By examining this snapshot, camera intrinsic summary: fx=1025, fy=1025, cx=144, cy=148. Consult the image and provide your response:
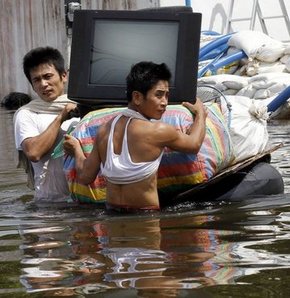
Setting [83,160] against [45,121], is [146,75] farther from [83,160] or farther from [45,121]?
[45,121]

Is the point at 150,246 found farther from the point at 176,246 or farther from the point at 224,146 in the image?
the point at 224,146

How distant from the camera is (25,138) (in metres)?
6.64

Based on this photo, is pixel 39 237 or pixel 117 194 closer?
pixel 39 237

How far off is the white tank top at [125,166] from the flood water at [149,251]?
0.79 ft

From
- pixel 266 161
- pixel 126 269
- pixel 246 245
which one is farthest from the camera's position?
pixel 266 161

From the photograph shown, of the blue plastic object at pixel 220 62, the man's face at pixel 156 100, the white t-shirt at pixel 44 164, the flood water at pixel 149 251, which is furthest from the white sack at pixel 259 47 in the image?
the man's face at pixel 156 100

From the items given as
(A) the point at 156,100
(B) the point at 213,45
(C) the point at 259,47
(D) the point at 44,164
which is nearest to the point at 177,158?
(A) the point at 156,100

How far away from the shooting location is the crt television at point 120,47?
635 cm

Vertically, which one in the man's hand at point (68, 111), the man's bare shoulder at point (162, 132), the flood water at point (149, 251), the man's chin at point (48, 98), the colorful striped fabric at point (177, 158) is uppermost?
the man's chin at point (48, 98)

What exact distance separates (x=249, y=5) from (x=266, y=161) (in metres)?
9.72

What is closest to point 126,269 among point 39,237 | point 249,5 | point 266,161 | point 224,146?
point 39,237

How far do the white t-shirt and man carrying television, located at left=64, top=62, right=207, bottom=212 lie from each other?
2.15 ft

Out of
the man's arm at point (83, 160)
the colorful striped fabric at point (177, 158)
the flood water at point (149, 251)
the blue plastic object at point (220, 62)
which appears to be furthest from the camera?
the blue plastic object at point (220, 62)

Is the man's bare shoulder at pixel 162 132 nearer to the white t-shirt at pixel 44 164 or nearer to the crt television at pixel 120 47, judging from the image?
the crt television at pixel 120 47
